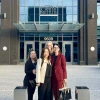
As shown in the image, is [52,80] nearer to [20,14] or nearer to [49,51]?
[49,51]

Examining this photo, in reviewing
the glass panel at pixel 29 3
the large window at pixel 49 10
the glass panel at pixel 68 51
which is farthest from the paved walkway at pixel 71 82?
the glass panel at pixel 29 3

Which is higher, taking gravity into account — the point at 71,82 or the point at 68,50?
the point at 68,50

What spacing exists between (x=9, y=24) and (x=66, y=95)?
2477 centimetres

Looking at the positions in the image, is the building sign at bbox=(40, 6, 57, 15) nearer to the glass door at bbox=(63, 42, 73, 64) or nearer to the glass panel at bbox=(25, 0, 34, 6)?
the glass panel at bbox=(25, 0, 34, 6)

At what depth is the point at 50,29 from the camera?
99.0ft

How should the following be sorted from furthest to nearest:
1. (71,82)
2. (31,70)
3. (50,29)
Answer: (50,29)
(71,82)
(31,70)

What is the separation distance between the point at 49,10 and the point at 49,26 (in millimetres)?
3355

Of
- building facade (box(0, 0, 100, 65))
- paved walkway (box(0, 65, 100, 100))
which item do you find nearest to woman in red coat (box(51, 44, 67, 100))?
paved walkway (box(0, 65, 100, 100))

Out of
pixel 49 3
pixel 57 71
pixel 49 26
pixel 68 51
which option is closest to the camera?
pixel 57 71

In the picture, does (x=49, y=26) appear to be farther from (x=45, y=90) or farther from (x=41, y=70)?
(x=41, y=70)

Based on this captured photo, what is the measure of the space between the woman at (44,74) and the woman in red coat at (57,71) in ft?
0.52

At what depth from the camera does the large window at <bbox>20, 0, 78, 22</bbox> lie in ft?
101

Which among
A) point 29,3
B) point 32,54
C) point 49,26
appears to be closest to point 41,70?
point 32,54

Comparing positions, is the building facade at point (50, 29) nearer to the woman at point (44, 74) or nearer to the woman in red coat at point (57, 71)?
the woman in red coat at point (57, 71)
